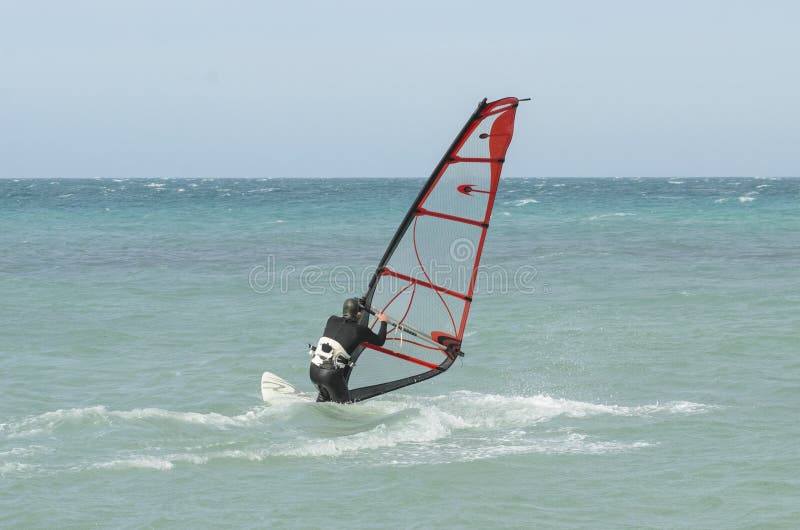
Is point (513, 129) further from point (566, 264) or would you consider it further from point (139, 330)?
point (566, 264)

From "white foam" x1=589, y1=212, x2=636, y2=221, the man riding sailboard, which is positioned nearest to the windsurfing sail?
the man riding sailboard

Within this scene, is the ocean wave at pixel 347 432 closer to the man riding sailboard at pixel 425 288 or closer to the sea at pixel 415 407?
the sea at pixel 415 407

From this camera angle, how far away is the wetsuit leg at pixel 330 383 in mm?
9180

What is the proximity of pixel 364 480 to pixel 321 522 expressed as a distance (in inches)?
34.9

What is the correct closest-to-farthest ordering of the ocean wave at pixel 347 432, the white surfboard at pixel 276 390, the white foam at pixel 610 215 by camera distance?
the ocean wave at pixel 347 432 → the white surfboard at pixel 276 390 → the white foam at pixel 610 215

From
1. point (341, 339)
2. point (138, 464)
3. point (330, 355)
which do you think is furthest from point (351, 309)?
point (138, 464)

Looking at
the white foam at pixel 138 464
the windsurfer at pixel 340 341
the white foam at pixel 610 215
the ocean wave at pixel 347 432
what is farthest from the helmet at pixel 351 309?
the white foam at pixel 610 215

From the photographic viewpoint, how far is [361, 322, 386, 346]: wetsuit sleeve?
9.05 meters

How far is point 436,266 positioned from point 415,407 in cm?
147

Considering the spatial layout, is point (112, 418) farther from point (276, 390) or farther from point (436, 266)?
point (436, 266)

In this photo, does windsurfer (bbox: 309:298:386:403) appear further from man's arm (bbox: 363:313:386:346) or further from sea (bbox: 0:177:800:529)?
sea (bbox: 0:177:800:529)

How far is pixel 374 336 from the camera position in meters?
9.10

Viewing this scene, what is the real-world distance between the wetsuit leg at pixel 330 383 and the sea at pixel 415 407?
A: 162 mm

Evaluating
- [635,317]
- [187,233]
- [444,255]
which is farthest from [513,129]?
[187,233]
